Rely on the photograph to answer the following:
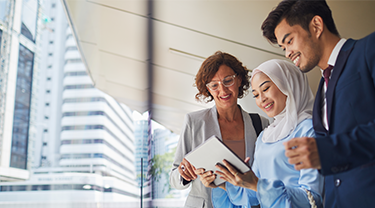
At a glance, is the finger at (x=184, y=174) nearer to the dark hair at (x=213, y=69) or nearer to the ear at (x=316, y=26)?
the dark hair at (x=213, y=69)

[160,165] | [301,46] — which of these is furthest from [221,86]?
[160,165]

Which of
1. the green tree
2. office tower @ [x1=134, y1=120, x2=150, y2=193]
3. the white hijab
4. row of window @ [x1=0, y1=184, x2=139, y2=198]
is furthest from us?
the green tree

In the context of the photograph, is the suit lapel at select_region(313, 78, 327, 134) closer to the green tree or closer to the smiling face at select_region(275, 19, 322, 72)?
the smiling face at select_region(275, 19, 322, 72)

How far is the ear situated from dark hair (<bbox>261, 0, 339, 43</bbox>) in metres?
0.02

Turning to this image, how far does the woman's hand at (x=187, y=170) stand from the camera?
1.76m

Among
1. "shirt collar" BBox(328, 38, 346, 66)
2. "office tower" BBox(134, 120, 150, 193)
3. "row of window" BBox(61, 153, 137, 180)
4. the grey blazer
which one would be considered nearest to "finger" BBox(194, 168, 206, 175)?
the grey blazer

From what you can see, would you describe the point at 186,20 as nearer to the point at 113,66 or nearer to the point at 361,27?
the point at 361,27

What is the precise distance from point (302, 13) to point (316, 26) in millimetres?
112

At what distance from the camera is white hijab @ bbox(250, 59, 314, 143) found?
1.55 metres

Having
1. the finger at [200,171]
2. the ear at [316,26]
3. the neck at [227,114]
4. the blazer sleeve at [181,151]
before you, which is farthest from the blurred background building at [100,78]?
the ear at [316,26]

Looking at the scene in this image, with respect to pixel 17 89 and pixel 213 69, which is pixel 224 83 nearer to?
pixel 213 69

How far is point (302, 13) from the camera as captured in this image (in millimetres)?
1496

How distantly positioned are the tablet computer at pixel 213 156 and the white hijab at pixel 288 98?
332 millimetres

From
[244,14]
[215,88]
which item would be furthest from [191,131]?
[244,14]
